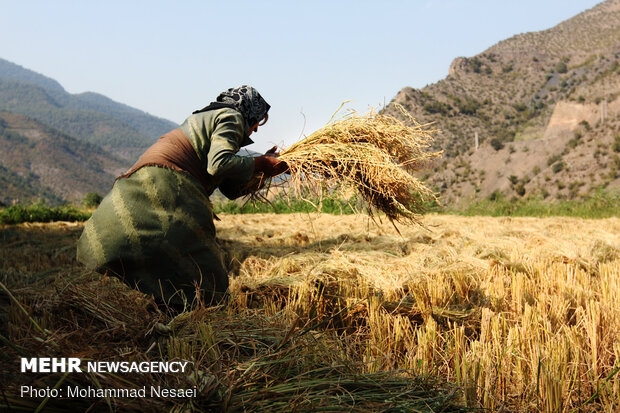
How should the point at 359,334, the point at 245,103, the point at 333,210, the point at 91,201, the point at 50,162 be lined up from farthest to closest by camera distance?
1. the point at 50,162
2. the point at 91,201
3. the point at 333,210
4. the point at 245,103
5. the point at 359,334

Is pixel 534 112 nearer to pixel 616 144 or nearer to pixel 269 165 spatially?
pixel 616 144

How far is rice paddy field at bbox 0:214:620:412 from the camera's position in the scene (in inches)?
45.8

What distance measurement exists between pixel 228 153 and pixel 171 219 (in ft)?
1.43

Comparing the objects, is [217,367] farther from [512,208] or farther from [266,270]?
[512,208]

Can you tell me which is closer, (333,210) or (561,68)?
(333,210)

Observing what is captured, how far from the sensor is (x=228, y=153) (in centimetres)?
224

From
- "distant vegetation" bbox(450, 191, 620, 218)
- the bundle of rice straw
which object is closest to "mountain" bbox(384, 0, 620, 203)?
"distant vegetation" bbox(450, 191, 620, 218)

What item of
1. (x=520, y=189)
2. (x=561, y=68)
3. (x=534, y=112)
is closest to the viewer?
(x=520, y=189)

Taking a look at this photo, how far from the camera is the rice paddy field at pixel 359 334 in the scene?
116 cm

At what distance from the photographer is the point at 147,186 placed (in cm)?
225

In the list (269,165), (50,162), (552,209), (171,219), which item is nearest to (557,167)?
(552,209)

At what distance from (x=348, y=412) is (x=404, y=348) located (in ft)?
3.22

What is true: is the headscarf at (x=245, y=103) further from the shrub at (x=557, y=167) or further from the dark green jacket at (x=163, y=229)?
the shrub at (x=557, y=167)

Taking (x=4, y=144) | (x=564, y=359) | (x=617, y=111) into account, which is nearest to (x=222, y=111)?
(x=564, y=359)
